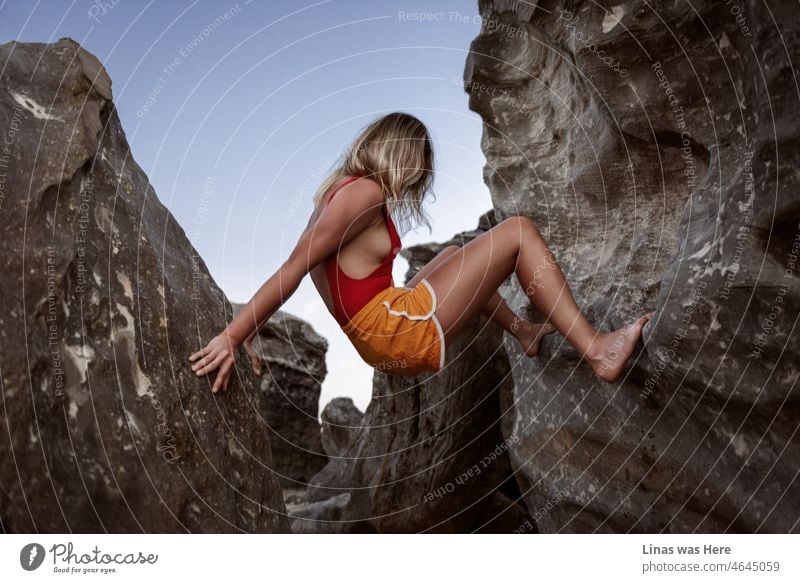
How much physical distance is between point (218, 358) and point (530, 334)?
2267 millimetres

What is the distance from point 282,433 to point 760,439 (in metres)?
7.86

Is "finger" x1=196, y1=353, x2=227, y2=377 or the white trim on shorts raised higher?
the white trim on shorts

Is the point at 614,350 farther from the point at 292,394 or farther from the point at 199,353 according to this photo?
the point at 292,394

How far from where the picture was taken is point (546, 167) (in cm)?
592

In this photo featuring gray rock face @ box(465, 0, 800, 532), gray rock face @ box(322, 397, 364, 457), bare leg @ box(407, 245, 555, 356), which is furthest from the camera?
gray rock face @ box(322, 397, 364, 457)

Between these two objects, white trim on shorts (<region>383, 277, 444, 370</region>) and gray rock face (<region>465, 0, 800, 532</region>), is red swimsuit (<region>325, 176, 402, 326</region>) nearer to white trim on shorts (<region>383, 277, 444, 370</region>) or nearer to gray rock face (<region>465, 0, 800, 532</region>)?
white trim on shorts (<region>383, 277, 444, 370</region>)

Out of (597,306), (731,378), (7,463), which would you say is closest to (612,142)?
(597,306)

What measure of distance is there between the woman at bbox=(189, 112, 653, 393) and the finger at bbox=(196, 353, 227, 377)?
1.13ft

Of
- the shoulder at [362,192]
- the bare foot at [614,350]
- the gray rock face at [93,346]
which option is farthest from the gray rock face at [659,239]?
the gray rock face at [93,346]

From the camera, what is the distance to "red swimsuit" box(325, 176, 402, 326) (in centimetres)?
448

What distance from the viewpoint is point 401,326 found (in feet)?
14.6

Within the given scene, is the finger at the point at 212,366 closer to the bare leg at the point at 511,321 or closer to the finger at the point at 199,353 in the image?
the finger at the point at 199,353

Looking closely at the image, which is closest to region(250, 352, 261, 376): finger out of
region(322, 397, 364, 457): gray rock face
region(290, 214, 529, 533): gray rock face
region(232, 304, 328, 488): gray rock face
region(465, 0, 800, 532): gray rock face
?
region(465, 0, 800, 532): gray rock face
